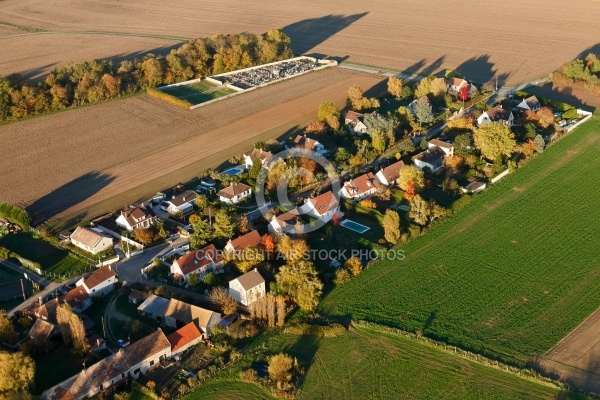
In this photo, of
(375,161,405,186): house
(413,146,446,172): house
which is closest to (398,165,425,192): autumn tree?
(375,161,405,186): house

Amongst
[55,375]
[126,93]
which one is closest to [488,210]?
[55,375]

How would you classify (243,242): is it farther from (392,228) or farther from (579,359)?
(579,359)

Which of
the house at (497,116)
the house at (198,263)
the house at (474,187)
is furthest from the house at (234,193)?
the house at (497,116)

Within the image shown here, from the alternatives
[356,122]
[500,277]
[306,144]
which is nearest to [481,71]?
[356,122]

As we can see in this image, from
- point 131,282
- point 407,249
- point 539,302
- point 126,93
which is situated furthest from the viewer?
point 126,93

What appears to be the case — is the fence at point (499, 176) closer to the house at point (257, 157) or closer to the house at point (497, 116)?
the house at point (497, 116)

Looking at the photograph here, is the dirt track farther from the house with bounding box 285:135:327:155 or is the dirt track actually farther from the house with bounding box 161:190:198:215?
the house with bounding box 285:135:327:155

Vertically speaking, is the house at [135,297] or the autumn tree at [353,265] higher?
the autumn tree at [353,265]

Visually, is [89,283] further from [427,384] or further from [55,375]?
[427,384]
